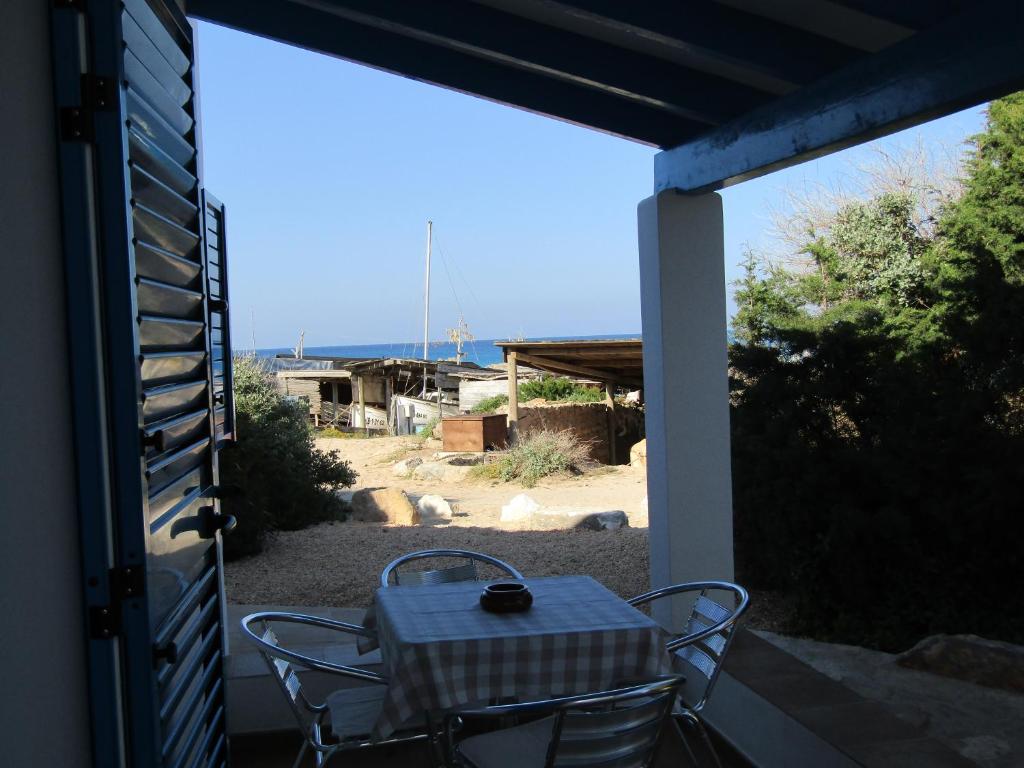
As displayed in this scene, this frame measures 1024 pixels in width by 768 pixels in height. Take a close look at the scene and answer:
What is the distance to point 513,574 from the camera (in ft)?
13.3

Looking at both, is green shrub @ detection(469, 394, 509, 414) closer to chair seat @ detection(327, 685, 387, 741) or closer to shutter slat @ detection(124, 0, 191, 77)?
chair seat @ detection(327, 685, 387, 741)

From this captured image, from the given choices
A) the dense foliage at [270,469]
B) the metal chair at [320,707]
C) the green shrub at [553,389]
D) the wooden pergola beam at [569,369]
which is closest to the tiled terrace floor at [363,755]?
the metal chair at [320,707]

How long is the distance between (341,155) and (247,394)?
67.0 metres

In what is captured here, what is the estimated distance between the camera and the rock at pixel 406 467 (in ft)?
46.6

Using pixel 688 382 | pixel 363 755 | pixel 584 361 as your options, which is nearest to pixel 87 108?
pixel 363 755

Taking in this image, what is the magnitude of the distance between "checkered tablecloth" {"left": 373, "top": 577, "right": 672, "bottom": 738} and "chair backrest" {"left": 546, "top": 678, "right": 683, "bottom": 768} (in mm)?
239

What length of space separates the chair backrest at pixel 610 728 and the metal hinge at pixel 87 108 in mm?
1728

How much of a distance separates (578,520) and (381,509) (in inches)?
81.8

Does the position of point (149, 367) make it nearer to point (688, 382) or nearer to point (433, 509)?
point (688, 382)

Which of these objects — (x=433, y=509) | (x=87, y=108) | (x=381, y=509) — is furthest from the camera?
(x=433, y=509)

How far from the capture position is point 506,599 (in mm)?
2969

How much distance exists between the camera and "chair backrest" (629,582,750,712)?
3016mm

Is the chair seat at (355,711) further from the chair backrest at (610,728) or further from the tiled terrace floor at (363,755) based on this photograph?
the chair backrest at (610,728)

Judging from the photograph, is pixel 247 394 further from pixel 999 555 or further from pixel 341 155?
pixel 341 155
